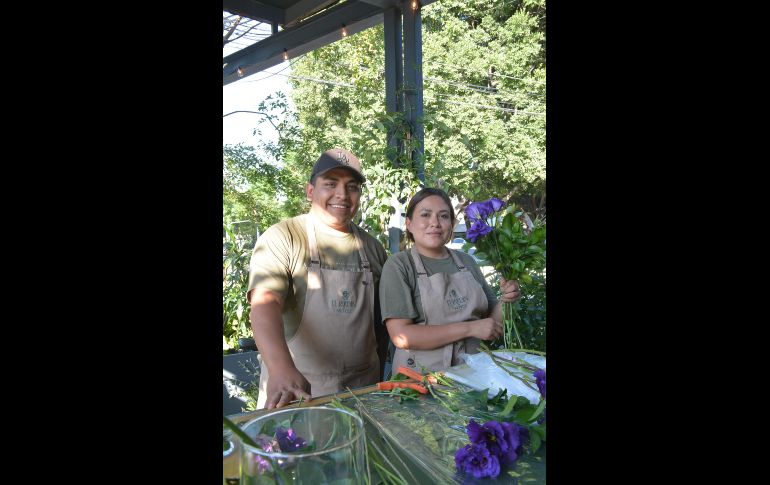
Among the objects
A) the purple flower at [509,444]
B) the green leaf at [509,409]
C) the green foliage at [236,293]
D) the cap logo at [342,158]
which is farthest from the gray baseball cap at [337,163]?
the green foliage at [236,293]

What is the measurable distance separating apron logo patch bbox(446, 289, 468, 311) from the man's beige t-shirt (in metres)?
0.33

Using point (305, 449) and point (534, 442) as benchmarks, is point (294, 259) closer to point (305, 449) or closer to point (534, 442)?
point (534, 442)

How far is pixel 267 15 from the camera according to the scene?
3787 mm

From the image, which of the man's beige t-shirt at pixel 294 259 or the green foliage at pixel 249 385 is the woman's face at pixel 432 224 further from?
the green foliage at pixel 249 385

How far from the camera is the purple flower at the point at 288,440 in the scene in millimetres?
501

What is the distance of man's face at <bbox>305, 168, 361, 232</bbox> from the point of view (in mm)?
2111

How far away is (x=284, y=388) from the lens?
4.41ft

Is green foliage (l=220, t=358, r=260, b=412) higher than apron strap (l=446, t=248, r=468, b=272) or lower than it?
lower

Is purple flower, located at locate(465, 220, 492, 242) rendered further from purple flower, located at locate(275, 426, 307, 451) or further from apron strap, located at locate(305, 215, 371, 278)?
purple flower, located at locate(275, 426, 307, 451)

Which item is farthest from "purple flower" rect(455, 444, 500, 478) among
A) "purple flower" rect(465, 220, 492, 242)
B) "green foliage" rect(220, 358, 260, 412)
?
→ "green foliage" rect(220, 358, 260, 412)
